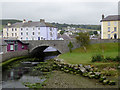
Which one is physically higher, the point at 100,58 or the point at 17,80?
the point at 100,58

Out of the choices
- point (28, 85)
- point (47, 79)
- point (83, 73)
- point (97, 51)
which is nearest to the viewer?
point (28, 85)

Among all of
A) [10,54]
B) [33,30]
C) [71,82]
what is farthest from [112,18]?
[71,82]

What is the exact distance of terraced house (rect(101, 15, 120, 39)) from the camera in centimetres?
5762

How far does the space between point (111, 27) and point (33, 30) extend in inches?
Answer: 1289

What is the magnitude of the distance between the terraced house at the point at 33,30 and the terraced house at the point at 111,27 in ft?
77.9

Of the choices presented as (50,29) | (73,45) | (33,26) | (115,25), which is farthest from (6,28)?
(115,25)

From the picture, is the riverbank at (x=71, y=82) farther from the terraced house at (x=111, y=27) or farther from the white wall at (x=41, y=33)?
the white wall at (x=41, y=33)

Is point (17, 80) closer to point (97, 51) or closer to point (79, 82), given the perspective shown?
point (79, 82)

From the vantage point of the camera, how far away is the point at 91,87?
21.6 metres

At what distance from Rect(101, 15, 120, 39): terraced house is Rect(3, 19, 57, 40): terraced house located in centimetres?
2374

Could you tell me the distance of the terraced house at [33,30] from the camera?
72062mm

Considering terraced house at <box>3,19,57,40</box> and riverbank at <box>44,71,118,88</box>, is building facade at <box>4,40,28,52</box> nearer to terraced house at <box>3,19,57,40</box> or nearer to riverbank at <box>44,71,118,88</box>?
terraced house at <box>3,19,57,40</box>

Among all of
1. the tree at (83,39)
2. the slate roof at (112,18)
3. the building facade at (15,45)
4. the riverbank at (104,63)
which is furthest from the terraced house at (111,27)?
the building facade at (15,45)

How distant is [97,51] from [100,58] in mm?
13533
